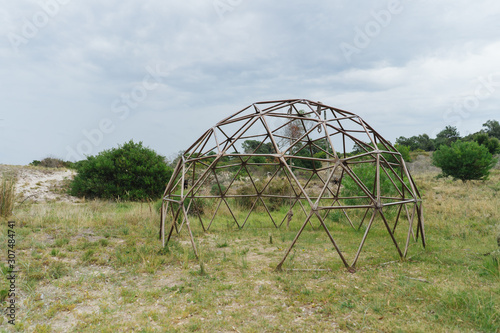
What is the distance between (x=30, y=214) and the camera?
10641mm

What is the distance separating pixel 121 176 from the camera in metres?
17.4

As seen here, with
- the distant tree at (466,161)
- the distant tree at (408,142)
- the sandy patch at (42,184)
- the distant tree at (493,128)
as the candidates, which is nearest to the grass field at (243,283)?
the sandy patch at (42,184)

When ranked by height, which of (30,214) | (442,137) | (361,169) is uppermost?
(442,137)

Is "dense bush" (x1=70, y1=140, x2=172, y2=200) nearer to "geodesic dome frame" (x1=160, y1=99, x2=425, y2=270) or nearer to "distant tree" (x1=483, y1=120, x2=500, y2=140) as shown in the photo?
"geodesic dome frame" (x1=160, y1=99, x2=425, y2=270)

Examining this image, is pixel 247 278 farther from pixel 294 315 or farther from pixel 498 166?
pixel 498 166

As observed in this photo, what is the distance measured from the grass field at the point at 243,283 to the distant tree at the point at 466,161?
541 inches

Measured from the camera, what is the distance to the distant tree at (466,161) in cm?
2108

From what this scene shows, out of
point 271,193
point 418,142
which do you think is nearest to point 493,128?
point 418,142

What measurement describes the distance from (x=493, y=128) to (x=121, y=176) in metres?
56.3

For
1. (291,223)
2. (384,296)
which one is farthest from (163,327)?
(291,223)

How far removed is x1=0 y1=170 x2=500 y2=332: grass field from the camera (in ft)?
13.9

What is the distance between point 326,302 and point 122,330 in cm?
290

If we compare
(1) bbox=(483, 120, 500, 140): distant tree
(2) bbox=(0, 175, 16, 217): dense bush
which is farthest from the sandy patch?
(1) bbox=(483, 120, 500, 140): distant tree

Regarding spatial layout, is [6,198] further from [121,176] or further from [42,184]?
[42,184]
